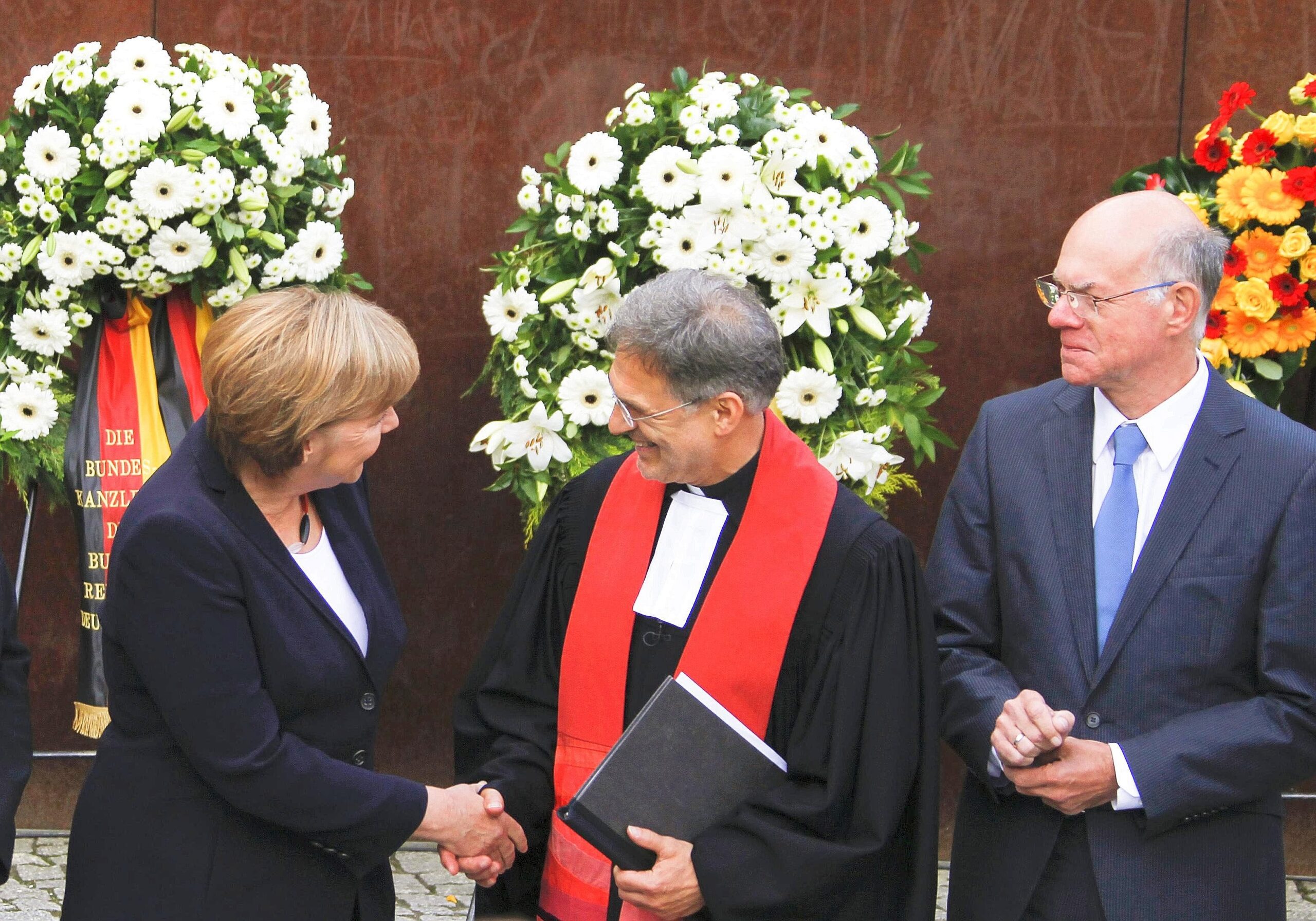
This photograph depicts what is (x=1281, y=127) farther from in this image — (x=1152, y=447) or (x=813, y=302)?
(x=1152, y=447)

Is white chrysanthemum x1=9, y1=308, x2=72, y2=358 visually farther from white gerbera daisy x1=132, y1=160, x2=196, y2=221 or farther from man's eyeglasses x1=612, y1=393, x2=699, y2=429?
man's eyeglasses x1=612, y1=393, x2=699, y2=429

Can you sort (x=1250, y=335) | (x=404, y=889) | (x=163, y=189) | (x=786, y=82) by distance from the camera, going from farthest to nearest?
(x=786, y=82) < (x=404, y=889) < (x=1250, y=335) < (x=163, y=189)

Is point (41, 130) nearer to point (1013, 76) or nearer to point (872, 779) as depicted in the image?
point (872, 779)

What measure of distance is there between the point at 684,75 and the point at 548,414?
104 centimetres

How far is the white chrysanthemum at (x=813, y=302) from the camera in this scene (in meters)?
3.89

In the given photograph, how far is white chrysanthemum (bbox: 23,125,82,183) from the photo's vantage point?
12.4 ft

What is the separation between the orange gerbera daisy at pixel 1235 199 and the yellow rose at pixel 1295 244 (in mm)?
121

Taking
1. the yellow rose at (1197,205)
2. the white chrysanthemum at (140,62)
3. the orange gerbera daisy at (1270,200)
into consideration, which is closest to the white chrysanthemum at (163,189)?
the white chrysanthemum at (140,62)

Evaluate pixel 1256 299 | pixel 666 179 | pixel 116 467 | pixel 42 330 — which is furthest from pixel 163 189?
pixel 1256 299

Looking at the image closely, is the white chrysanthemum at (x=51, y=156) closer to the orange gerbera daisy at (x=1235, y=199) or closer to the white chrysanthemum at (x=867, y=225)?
the white chrysanthemum at (x=867, y=225)

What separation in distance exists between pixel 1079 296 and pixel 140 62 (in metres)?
2.54

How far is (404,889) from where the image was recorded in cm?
478

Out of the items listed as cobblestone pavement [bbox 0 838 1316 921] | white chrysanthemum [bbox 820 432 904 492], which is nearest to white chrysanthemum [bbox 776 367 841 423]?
white chrysanthemum [bbox 820 432 904 492]

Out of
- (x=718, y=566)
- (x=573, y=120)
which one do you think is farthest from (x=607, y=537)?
(x=573, y=120)
